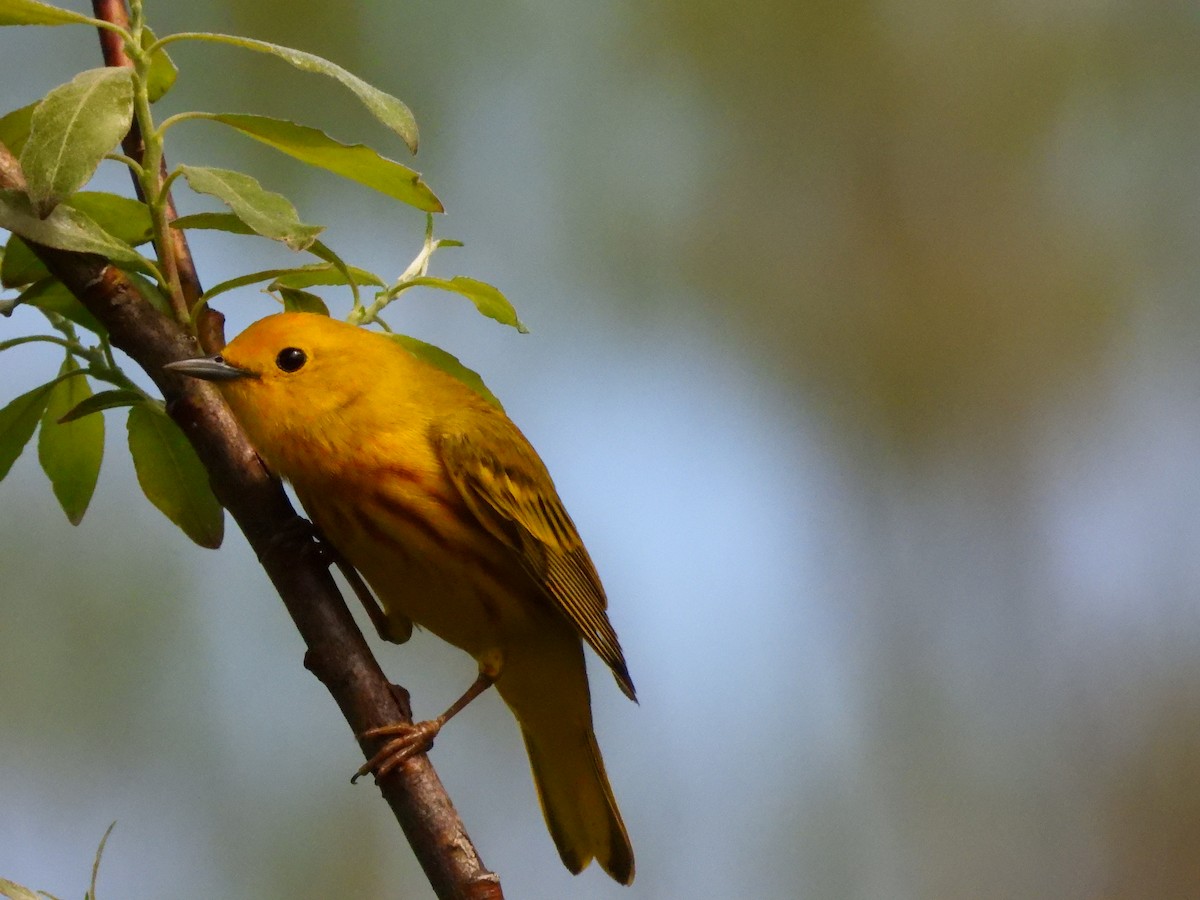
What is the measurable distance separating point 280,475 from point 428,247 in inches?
19.0

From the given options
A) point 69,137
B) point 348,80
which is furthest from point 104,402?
point 348,80

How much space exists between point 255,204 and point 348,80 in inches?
6.6

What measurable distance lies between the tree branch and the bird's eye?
1.53 feet

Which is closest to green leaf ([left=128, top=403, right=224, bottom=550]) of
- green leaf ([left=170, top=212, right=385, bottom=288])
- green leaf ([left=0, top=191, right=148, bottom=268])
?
green leaf ([left=170, top=212, right=385, bottom=288])

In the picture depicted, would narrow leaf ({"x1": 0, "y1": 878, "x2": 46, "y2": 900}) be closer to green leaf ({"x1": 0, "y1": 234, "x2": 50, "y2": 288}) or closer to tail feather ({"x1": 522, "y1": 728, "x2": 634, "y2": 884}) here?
green leaf ({"x1": 0, "y1": 234, "x2": 50, "y2": 288})

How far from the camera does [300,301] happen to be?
5.50 ft

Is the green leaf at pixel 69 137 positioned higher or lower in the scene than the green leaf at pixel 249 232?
lower

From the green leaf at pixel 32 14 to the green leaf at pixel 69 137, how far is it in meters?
0.09

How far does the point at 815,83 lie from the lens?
5891 mm

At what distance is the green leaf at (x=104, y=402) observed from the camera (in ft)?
4.40

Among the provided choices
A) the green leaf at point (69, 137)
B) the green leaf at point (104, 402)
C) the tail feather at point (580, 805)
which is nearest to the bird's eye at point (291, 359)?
the green leaf at point (104, 402)

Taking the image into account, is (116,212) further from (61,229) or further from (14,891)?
(14,891)

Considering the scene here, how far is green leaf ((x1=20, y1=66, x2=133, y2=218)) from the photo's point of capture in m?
1.12

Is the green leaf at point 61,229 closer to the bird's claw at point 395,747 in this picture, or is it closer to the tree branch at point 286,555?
the tree branch at point 286,555
